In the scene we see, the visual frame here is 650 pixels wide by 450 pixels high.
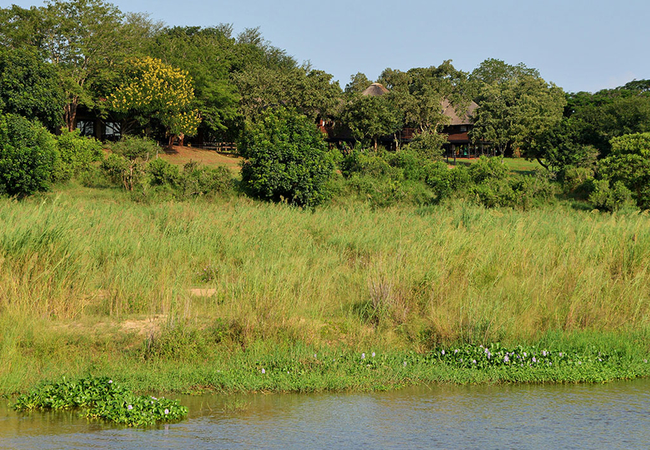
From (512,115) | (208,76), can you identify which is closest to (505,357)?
(208,76)

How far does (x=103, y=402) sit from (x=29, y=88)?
32565 mm

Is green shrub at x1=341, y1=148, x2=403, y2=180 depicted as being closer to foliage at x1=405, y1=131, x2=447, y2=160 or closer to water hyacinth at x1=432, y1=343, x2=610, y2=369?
foliage at x1=405, y1=131, x2=447, y2=160

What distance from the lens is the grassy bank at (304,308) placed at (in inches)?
291

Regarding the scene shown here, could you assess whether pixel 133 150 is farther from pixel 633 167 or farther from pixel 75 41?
pixel 633 167

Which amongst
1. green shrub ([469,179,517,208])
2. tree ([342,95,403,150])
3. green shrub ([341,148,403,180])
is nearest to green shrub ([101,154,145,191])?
green shrub ([341,148,403,180])

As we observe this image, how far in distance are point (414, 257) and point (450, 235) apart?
5.73 feet

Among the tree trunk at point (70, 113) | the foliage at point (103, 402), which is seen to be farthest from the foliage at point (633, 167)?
the tree trunk at point (70, 113)

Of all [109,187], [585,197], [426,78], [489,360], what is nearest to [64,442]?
[489,360]

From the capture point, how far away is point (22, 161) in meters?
24.2

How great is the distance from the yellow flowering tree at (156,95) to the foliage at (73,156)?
8.52 metres

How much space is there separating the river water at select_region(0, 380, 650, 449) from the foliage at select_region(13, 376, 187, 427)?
0.10 meters

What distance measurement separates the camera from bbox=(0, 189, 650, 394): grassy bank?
7398mm

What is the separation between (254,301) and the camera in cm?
843

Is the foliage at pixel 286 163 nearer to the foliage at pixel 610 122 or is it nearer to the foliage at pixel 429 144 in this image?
the foliage at pixel 429 144
